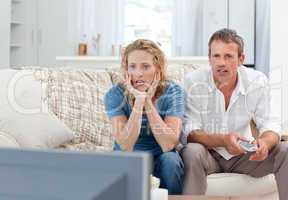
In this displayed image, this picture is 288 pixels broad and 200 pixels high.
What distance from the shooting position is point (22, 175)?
15.1 inches

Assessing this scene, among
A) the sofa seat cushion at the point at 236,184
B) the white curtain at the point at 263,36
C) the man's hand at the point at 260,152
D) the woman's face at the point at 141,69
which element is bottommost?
the sofa seat cushion at the point at 236,184

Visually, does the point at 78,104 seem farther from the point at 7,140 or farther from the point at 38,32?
the point at 38,32

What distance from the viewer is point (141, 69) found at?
2305 millimetres

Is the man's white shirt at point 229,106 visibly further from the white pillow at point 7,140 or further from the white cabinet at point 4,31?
the white cabinet at point 4,31

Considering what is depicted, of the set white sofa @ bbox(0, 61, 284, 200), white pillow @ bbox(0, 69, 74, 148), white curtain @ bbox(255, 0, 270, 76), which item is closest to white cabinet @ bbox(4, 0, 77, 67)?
white curtain @ bbox(255, 0, 270, 76)

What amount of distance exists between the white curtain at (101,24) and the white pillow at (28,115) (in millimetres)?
2605

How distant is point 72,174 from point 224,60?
84.5 inches

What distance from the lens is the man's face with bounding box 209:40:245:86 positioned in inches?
97.2

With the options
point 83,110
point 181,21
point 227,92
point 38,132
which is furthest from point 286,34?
point 38,132

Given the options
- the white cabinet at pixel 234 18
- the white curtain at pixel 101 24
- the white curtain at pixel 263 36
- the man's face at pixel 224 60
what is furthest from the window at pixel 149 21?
the man's face at pixel 224 60

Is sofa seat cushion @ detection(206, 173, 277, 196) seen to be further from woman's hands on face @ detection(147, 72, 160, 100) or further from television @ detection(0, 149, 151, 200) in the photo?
television @ detection(0, 149, 151, 200)

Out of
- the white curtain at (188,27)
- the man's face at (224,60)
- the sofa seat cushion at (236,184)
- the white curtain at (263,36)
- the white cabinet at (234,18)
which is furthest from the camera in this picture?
the white curtain at (188,27)

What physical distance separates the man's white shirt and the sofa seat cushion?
8.4 inches

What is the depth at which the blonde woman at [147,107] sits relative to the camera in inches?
88.0
